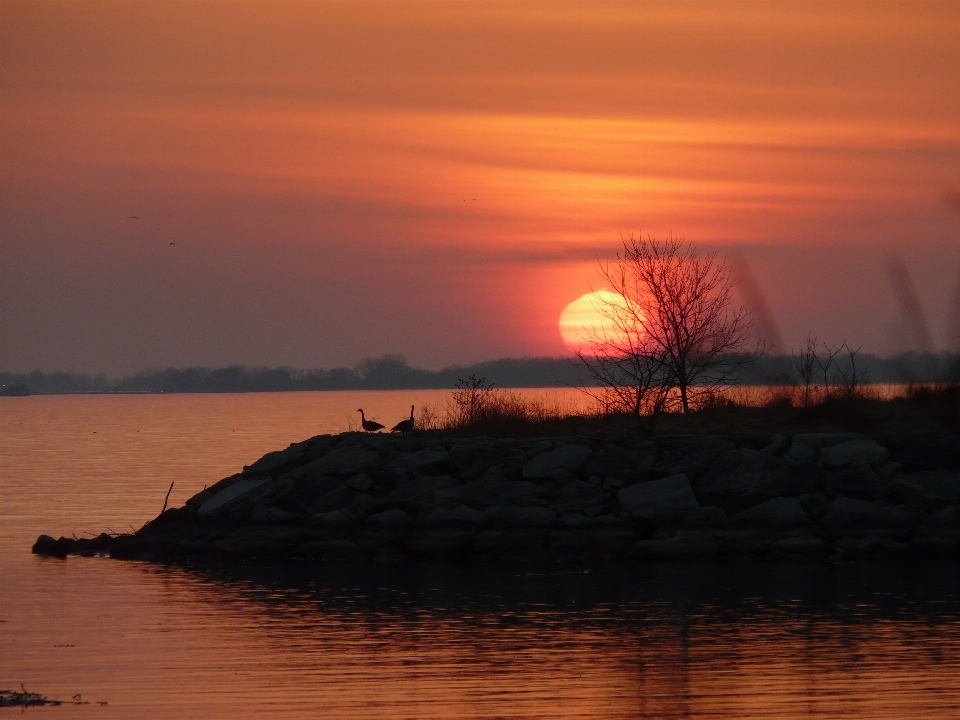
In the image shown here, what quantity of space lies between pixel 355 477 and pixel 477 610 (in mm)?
8340

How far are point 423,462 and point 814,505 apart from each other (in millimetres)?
8078

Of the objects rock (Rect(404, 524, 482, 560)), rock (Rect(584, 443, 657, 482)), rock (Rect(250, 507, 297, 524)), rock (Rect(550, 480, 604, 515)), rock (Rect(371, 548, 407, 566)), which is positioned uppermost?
rock (Rect(584, 443, 657, 482))

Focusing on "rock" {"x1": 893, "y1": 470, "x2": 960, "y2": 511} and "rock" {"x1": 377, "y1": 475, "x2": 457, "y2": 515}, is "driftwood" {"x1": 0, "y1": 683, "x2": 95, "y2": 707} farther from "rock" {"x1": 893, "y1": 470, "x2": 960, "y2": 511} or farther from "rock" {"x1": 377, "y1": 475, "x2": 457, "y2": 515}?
"rock" {"x1": 893, "y1": 470, "x2": 960, "y2": 511}


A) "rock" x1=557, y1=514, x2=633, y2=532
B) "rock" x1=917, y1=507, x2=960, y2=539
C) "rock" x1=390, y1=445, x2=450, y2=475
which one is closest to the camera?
"rock" x1=917, y1=507, x2=960, y2=539

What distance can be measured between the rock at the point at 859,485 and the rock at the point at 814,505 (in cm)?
33

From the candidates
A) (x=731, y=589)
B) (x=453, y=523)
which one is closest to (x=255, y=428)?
(x=453, y=523)

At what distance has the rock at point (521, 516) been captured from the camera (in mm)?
23344

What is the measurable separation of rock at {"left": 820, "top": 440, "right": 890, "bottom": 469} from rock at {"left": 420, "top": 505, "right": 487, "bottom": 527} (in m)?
7.10

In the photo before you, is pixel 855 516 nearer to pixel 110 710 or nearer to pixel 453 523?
pixel 453 523

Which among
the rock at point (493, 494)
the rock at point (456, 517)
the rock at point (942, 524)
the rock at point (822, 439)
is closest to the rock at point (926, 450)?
the rock at point (822, 439)

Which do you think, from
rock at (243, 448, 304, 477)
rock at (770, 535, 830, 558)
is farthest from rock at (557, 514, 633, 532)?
rock at (243, 448, 304, 477)

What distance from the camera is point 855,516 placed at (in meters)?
22.9

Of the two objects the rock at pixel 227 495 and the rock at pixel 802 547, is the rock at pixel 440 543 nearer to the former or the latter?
the rock at pixel 227 495

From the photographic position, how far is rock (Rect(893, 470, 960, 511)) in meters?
23.0
